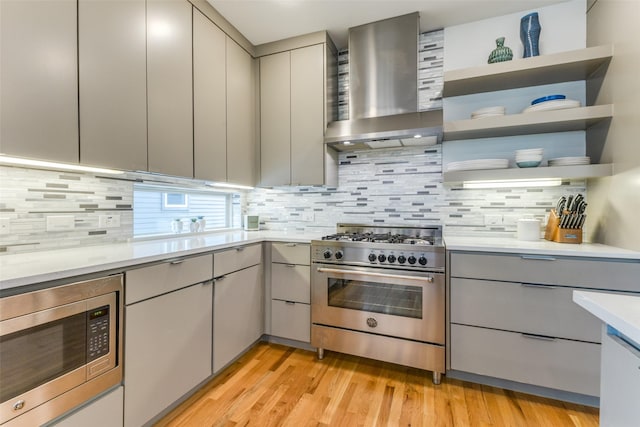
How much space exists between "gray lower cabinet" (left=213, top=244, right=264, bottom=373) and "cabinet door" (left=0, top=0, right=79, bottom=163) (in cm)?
100

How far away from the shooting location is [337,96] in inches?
110

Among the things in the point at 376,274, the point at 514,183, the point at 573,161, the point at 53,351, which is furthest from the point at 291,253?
the point at 573,161

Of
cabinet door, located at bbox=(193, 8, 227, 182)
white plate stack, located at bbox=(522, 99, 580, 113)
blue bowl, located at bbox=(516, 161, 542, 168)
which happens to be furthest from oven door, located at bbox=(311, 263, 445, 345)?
white plate stack, located at bbox=(522, 99, 580, 113)

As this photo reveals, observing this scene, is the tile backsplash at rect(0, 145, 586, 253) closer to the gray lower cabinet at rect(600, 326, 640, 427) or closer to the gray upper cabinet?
the gray upper cabinet

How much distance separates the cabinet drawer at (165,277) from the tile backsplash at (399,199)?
1.32 metres

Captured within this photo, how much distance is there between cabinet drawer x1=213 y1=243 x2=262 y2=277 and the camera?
6.18 feet

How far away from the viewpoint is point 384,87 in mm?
2375

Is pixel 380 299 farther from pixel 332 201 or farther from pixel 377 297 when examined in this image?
pixel 332 201

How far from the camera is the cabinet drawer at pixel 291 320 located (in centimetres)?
228

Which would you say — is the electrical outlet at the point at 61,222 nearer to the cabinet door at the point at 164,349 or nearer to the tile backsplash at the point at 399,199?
the cabinet door at the point at 164,349

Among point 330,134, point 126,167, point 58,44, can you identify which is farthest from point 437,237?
point 58,44

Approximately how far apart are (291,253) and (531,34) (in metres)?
2.45

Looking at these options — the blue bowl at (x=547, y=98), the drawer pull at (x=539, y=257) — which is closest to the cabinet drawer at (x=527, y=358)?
the drawer pull at (x=539, y=257)

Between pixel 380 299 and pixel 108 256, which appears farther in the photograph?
pixel 380 299
